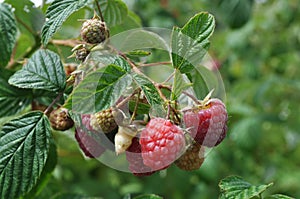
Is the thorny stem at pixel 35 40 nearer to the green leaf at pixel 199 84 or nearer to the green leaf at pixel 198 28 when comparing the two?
the green leaf at pixel 199 84

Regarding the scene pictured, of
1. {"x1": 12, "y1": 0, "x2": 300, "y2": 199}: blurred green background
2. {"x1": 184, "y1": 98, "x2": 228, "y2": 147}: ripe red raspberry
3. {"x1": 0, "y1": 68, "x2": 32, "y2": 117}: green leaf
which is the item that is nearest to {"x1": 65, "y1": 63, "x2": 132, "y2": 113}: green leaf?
{"x1": 184, "y1": 98, "x2": 228, "y2": 147}: ripe red raspberry

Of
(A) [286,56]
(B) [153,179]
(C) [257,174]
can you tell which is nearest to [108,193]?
(B) [153,179]

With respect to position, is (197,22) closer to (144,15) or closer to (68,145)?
(68,145)

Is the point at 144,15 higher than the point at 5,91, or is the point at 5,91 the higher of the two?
the point at 5,91

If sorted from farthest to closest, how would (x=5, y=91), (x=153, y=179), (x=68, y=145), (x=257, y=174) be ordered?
(x=257, y=174)
(x=153, y=179)
(x=68, y=145)
(x=5, y=91)

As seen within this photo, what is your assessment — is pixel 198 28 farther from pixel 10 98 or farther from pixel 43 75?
pixel 10 98

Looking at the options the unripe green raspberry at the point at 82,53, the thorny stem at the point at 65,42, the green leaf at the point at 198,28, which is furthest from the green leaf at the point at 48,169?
the green leaf at the point at 198,28

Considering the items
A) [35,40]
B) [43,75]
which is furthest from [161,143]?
[35,40]

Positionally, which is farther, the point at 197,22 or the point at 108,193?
the point at 108,193
